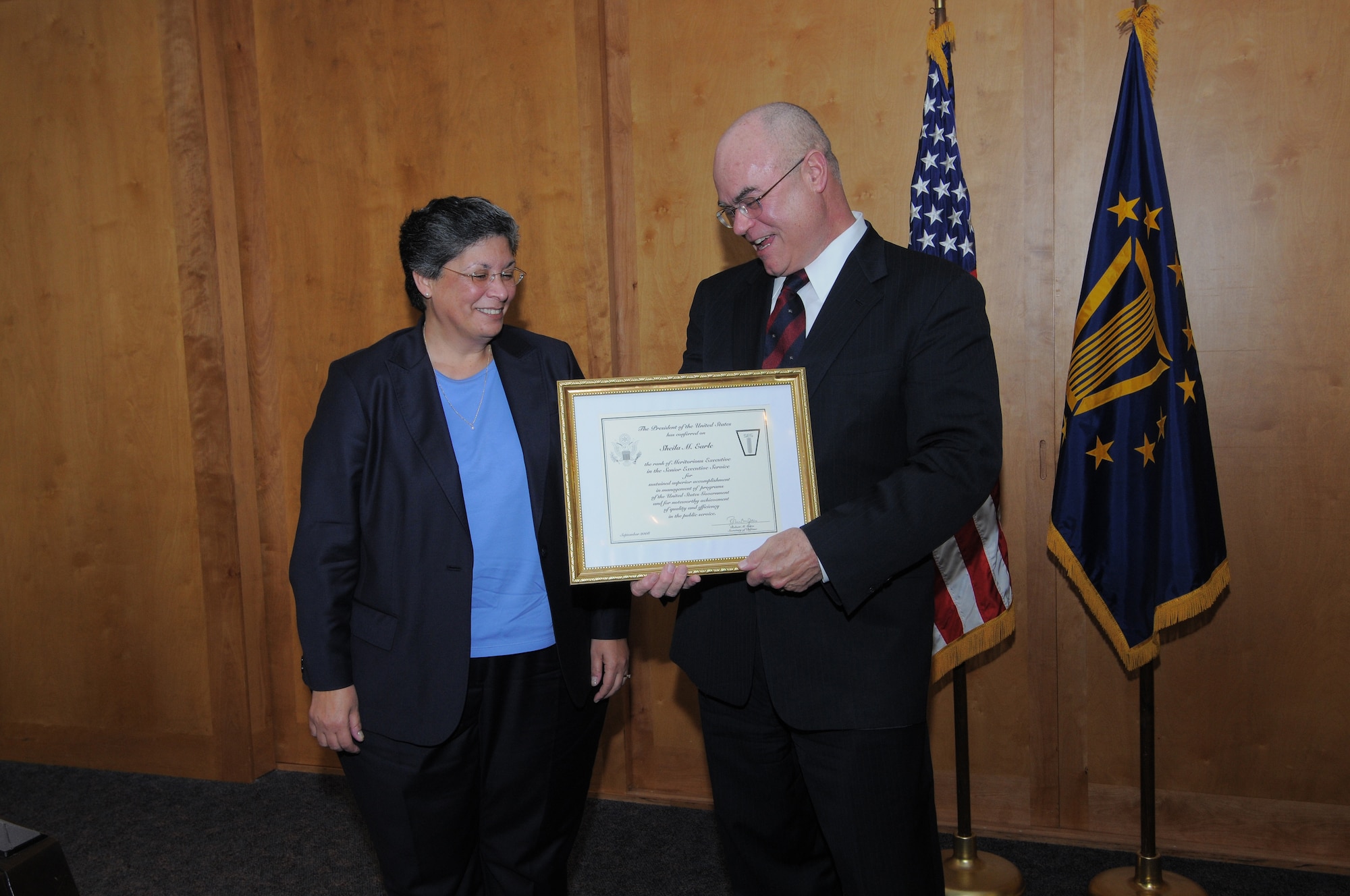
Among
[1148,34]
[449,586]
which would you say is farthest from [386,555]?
[1148,34]

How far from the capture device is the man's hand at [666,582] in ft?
5.87

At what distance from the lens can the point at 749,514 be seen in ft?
5.97

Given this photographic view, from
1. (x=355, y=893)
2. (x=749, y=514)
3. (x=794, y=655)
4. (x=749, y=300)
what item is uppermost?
(x=749, y=300)

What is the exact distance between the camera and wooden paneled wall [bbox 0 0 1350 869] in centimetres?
283

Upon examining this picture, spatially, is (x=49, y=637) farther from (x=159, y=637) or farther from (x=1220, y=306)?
(x=1220, y=306)

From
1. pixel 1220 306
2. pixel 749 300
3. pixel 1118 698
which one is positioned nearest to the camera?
pixel 749 300

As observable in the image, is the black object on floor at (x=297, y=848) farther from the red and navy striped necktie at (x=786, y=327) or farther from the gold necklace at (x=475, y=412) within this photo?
the red and navy striped necktie at (x=786, y=327)

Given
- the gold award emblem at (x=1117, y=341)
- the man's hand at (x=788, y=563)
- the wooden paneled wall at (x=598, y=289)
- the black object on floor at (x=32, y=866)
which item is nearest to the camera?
the black object on floor at (x=32, y=866)

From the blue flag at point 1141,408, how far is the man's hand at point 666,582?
1383 mm

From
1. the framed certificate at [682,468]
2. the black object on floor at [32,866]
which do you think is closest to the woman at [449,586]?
the framed certificate at [682,468]

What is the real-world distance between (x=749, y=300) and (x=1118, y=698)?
6.20 feet

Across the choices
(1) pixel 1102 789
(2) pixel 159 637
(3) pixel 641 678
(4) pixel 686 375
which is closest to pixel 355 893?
(3) pixel 641 678

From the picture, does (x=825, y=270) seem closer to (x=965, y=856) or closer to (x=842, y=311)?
(x=842, y=311)

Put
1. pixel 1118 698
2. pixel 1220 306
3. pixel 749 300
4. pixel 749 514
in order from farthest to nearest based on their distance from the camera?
1. pixel 1118 698
2. pixel 1220 306
3. pixel 749 300
4. pixel 749 514
